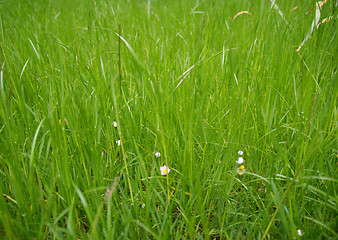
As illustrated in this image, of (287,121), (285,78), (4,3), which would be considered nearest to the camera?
(287,121)

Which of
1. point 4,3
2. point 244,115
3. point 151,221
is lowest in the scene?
point 151,221

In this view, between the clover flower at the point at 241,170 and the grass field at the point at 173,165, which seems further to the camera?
the clover flower at the point at 241,170

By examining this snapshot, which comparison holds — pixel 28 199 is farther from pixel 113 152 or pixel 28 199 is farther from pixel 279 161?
pixel 279 161

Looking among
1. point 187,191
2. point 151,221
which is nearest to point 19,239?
point 151,221

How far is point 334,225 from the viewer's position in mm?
689

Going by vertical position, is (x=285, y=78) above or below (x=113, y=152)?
above

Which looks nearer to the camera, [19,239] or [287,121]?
[19,239]

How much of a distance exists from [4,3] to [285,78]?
154 inches

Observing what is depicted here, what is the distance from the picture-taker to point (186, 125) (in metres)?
0.84

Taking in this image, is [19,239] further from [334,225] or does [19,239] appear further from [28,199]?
[334,225]

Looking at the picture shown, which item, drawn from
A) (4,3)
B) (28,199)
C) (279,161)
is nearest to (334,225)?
(279,161)

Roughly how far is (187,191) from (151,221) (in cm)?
16

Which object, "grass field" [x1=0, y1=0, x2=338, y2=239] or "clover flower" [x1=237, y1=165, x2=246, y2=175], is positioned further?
"clover flower" [x1=237, y1=165, x2=246, y2=175]

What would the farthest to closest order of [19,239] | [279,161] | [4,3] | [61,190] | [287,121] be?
1. [4,3]
2. [287,121]
3. [279,161]
4. [61,190]
5. [19,239]
